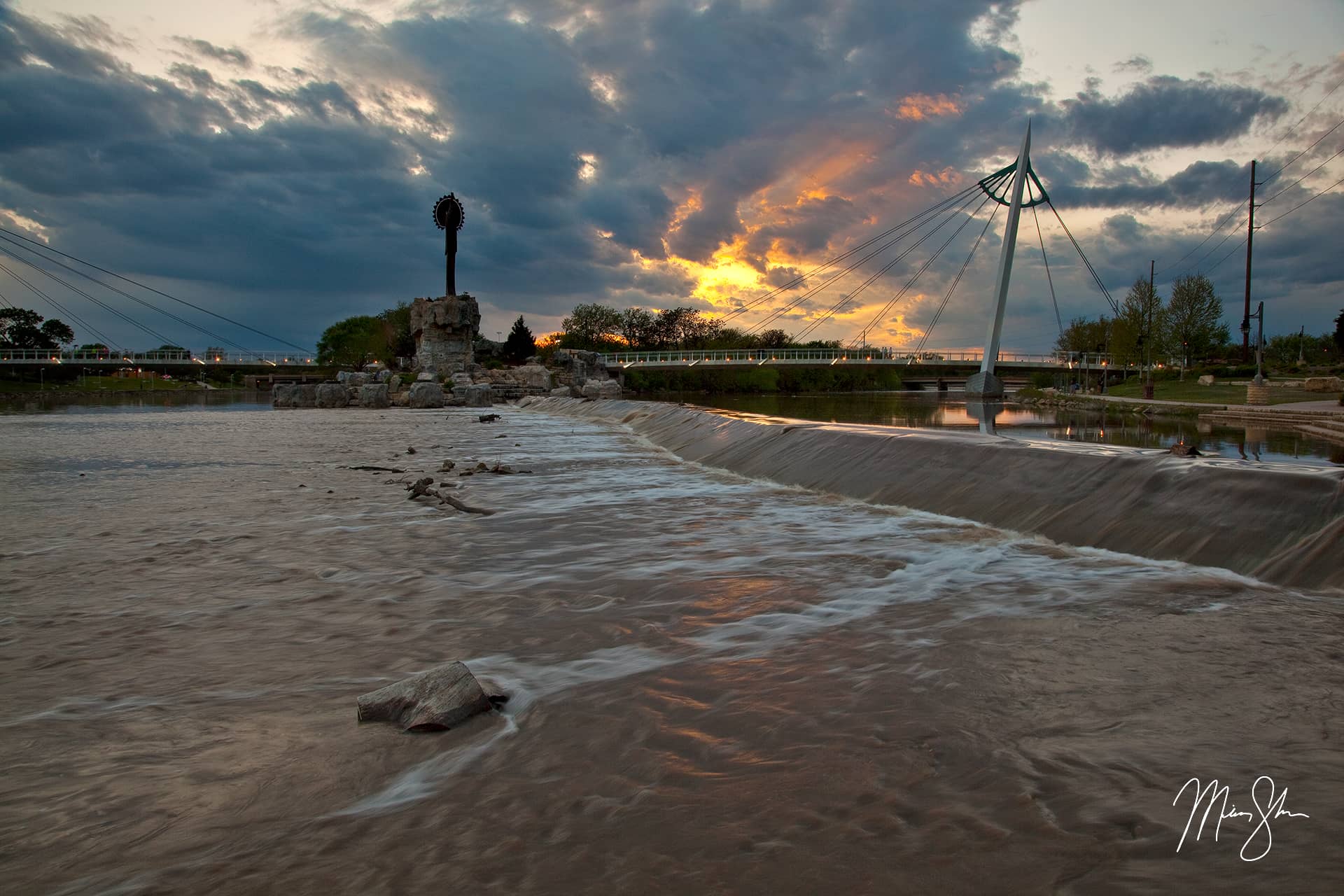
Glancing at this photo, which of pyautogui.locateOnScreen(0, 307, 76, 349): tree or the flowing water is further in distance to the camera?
pyautogui.locateOnScreen(0, 307, 76, 349): tree

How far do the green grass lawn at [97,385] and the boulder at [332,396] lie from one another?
33056mm

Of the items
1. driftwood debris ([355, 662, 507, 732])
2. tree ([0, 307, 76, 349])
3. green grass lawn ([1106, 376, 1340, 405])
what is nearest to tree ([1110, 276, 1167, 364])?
green grass lawn ([1106, 376, 1340, 405])

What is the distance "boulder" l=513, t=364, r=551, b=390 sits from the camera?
54.3 m

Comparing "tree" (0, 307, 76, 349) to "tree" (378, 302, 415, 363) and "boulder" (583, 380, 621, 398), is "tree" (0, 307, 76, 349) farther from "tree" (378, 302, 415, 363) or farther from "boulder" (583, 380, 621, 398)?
"boulder" (583, 380, 621, 398)

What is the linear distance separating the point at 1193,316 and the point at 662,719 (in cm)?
7896

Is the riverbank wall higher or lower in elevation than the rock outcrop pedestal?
lower

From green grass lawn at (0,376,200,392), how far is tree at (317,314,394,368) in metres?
22.0

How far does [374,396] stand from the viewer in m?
44.0

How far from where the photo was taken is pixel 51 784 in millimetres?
2602

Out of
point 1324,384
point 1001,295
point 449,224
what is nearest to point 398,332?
point 449,224

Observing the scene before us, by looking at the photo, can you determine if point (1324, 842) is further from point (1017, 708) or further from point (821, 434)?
point (821, 434)

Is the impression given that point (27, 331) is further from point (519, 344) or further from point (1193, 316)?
point (1193, 316)

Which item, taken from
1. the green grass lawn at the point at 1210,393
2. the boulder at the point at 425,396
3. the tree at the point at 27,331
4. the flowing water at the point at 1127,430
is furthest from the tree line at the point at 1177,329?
the tree at the point at 27,331

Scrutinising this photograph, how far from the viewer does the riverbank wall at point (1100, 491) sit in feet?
19.2
